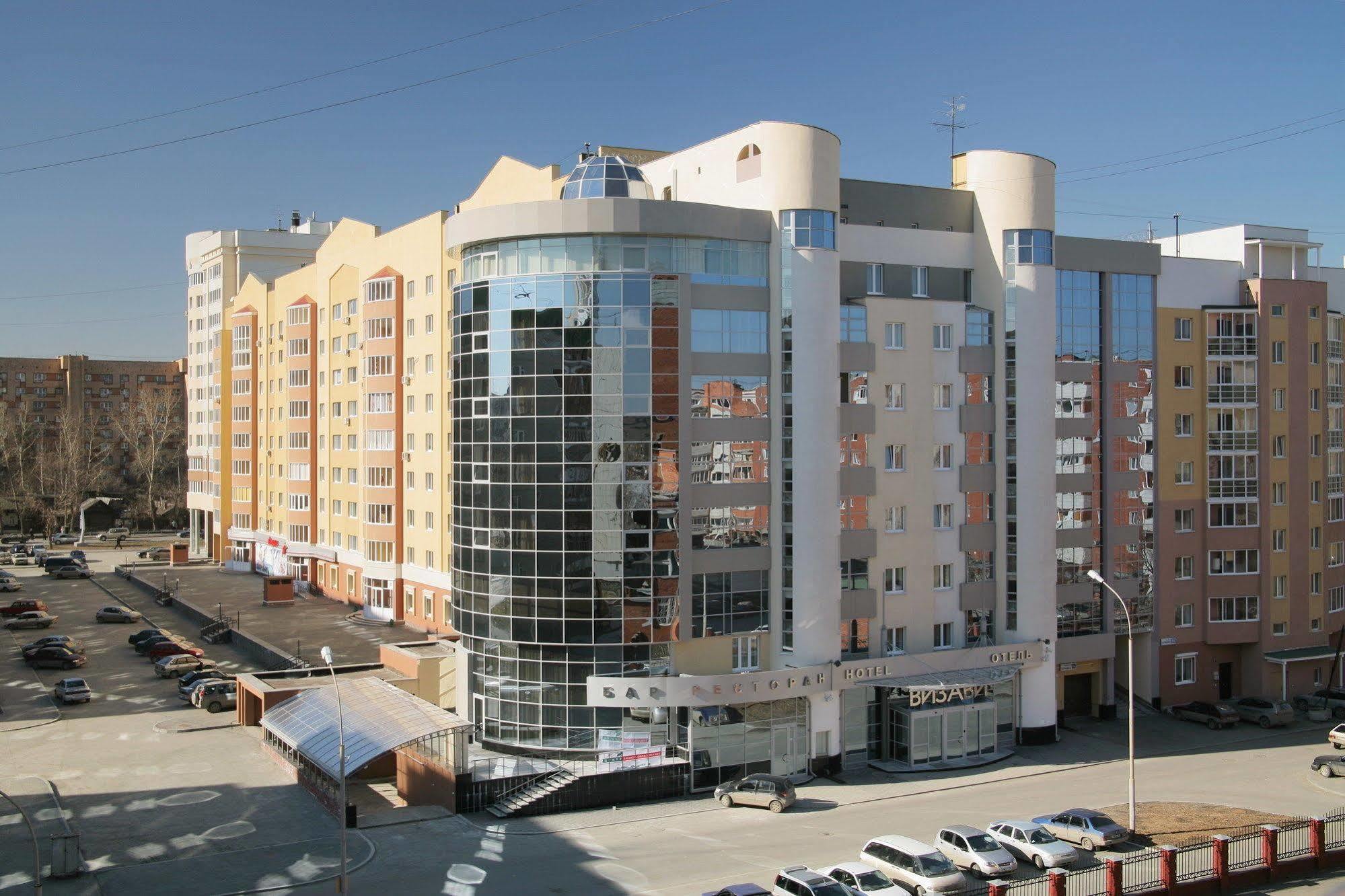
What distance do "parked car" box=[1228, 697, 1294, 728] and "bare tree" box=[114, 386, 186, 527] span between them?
118940mm

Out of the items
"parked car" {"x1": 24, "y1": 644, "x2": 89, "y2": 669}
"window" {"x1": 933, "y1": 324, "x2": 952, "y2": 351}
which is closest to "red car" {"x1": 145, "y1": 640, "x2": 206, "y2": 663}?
"parked car" {"x1": 24, "y1": 644, "x2": 89, "y2": 669}

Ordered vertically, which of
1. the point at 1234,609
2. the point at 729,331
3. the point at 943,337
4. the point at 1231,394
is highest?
the point at 943,337

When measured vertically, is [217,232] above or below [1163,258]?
above

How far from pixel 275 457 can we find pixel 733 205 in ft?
197

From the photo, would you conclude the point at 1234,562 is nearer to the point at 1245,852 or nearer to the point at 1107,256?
the point at 1107,256

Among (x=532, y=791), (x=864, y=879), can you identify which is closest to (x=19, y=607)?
(x=532, y=791)

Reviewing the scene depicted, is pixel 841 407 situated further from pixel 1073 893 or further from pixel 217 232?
pixel 217 232

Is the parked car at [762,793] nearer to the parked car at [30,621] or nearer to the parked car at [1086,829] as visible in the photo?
the parked car at [1086,829]

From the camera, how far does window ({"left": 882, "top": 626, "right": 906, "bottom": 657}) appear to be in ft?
145

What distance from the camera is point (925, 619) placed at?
45.5 metres

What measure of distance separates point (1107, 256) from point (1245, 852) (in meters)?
27.8

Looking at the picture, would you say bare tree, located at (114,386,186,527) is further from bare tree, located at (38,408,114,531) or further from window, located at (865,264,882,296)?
window, located at (865,264,882,296)

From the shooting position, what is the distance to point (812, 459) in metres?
42.2

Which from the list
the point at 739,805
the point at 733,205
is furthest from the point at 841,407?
the point at 739,805
